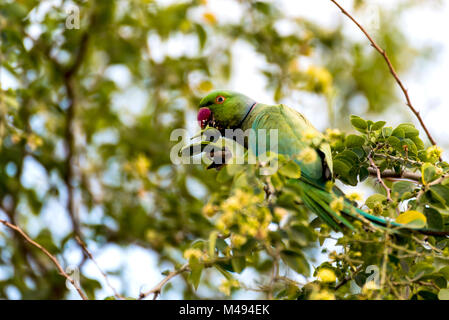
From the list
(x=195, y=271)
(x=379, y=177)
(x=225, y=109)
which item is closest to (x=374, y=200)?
(x=379, y=177)

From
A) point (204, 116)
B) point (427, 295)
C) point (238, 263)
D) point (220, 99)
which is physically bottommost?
point (427, 295)

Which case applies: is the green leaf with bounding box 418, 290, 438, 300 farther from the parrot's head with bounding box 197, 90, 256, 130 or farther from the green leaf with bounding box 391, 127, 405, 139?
the parrot's head with bounding box 197, 90, 256, 130

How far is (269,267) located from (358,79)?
134 inches

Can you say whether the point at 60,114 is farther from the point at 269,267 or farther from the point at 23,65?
the point at 269,267

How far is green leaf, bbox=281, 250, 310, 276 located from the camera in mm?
1660

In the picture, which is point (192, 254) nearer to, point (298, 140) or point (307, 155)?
point (307, 155)

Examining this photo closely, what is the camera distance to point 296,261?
1.66 metres

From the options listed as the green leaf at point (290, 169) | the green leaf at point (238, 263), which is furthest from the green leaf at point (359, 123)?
the green leaf at point (238, 263)

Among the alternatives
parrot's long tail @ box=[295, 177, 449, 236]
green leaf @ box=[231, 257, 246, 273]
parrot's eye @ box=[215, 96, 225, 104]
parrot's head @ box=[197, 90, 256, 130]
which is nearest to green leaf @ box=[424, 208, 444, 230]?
parrot's long tail @ box=[295, 177, 449, 236]

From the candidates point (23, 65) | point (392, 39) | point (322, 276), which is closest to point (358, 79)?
point (392, 39)

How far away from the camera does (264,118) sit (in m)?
2.84

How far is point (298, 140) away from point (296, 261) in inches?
40.5

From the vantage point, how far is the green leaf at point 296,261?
5.45 feet
